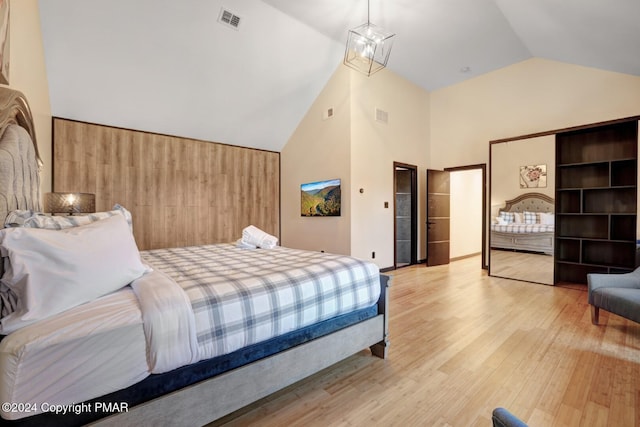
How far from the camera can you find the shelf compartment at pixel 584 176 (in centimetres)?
413

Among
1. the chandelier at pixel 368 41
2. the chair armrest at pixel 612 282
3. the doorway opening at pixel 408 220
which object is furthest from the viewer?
the doorway opening at pixel 408 220

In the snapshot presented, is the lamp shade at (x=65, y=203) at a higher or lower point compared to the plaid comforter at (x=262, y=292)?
higher

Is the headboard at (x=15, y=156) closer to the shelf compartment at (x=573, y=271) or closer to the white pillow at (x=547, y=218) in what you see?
the white pillow at (x=547, y=218)

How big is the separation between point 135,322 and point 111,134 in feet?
14.0

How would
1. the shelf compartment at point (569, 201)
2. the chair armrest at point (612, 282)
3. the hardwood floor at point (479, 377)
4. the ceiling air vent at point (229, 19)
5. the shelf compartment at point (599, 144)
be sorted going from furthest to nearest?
the shelf compartment at point (569, 201) → the shelf compartment at point (599, 144) → the ceiling air vent at point (229, 19) → the chair armrest at point (612, 282) → the hardwood floor at point (479, 377)

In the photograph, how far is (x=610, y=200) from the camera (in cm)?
405

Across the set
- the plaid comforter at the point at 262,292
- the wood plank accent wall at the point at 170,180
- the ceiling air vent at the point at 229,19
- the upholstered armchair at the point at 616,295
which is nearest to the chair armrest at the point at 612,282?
the upholstered armchair at the point at 616,295

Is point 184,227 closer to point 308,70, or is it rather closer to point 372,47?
point 308,70

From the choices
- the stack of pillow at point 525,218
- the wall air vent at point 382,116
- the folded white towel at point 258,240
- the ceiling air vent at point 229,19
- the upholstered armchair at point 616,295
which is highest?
the ceiling air vent at point 229,19

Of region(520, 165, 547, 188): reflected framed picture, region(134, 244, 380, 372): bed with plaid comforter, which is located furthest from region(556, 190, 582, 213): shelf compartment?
region(134, 244, 380, 372): bed with plaid comforter

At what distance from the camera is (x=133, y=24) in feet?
11.1

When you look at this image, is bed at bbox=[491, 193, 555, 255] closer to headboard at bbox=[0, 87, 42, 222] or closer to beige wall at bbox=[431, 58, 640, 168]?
beige wall at bbox=[431, 58, 640, 168]

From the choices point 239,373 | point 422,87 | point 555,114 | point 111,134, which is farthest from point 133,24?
point 555,114

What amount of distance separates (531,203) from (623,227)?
3.56ft
